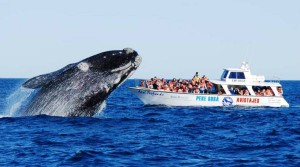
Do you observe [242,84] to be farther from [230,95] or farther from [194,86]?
[194,86]

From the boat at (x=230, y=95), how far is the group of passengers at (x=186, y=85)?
0.42 meters

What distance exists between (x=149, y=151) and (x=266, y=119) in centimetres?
1341

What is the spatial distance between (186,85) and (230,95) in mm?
2762

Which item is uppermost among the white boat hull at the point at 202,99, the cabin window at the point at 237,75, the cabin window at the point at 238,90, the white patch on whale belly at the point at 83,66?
the cabin window at the point at 237,75

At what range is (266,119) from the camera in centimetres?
2647

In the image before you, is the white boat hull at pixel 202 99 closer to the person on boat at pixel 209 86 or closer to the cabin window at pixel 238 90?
the cabin window at pixel 238 90

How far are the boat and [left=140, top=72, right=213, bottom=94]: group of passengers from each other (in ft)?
1.37

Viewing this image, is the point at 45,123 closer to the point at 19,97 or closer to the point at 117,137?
the point at 19,97

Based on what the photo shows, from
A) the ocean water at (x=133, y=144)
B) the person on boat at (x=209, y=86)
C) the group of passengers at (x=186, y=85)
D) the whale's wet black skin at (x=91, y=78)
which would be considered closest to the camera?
the ocean water at (x=133, y=144)

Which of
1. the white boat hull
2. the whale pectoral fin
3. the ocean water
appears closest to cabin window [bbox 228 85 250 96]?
the white boat hull

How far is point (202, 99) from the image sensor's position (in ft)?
114

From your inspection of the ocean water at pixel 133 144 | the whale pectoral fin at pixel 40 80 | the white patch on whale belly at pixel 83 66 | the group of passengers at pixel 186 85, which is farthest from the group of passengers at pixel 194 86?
the whale pectoral fin at pixel 40 80

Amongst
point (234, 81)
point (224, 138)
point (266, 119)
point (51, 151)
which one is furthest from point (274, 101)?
point (51, 151)

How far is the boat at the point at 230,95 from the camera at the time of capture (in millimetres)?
34594
